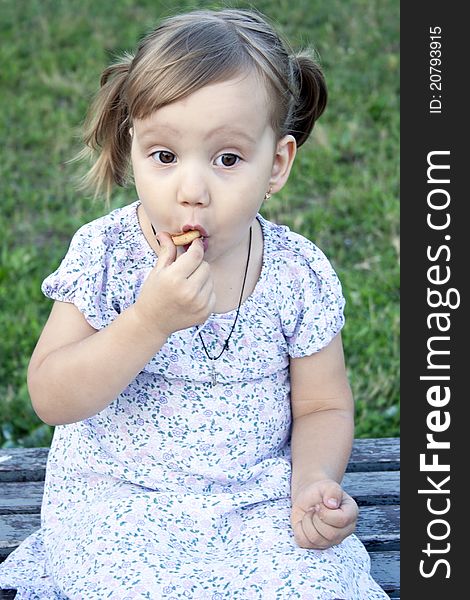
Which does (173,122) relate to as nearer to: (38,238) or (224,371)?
(224,371)

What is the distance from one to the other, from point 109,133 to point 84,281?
1.26 feet

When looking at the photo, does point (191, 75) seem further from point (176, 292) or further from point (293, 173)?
point (293, 173)

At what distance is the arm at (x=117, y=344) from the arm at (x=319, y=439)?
0.43 m

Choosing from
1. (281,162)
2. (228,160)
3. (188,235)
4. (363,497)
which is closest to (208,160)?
(228,160)

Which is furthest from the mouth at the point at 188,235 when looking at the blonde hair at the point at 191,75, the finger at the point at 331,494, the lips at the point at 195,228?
the finger at the point at 331,494

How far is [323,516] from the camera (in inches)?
84.9

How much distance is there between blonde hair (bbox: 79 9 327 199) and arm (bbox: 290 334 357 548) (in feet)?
1.72

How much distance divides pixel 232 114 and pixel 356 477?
1082mm

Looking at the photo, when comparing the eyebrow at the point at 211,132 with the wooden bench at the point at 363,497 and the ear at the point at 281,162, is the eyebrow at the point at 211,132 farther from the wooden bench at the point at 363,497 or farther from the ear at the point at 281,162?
the wooden bench at the point at 363,497

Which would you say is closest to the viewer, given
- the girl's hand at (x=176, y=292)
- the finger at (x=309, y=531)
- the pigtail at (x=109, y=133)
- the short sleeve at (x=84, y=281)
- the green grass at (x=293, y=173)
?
the girl's hand at (x=176, y=292)

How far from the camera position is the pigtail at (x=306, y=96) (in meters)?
2.47

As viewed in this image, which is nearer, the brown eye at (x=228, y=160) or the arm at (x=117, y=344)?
the arm at (x=117, y=344)

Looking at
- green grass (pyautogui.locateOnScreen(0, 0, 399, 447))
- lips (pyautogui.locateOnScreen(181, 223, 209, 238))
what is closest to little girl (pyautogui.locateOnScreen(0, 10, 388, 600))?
lips (pyautogui.locateOnScreen(181, 223, 209, 238))

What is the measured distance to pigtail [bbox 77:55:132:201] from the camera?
2.43 metres
